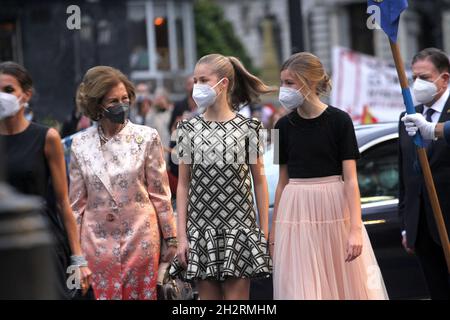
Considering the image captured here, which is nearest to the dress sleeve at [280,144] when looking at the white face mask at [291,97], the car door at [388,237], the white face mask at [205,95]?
the white face mask at [291,97]

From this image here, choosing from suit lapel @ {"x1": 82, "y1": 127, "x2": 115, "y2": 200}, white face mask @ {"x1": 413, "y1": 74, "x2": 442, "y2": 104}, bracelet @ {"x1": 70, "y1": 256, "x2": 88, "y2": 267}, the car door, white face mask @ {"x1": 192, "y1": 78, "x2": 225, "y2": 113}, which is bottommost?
the car door

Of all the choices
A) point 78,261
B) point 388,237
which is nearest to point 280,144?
point 78,261

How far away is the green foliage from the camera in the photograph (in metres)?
52.9

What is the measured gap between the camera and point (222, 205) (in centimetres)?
679

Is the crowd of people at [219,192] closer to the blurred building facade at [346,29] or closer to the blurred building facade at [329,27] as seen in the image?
the blurred building facade at [329,27]

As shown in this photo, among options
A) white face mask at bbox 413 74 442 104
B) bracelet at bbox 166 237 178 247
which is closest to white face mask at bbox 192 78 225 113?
bracelet at bbox 166 237 178 247

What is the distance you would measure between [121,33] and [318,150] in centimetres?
1679

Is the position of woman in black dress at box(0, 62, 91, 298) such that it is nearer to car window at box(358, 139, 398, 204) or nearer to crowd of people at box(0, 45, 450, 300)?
crowd of people at box(0, 45, 450, 300)

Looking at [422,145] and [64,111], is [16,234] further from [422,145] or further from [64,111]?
[64,111]

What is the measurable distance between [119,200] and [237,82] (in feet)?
3.11

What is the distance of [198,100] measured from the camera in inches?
270

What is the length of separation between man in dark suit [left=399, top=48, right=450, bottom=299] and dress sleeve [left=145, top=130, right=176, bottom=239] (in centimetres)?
163

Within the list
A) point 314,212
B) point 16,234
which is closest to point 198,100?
point 314,212

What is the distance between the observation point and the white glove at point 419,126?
23.7 feet
